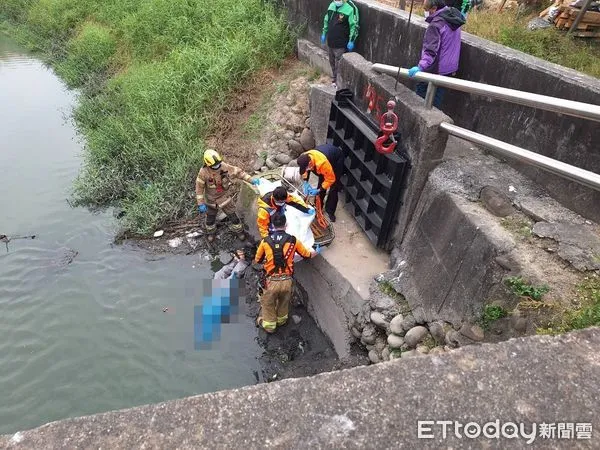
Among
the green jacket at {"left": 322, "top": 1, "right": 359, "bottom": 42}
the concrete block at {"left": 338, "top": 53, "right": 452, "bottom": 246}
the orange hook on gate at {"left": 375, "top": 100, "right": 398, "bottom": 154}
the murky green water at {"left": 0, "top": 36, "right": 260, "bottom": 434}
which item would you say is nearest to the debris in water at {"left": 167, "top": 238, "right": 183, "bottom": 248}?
the murky green water at {"left": 0, "top": 36, "right": 260, "bottom": 434}

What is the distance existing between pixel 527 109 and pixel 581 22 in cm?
382

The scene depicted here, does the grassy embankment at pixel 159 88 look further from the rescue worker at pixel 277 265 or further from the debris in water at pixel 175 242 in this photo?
the rescue worker at pixel 277 265

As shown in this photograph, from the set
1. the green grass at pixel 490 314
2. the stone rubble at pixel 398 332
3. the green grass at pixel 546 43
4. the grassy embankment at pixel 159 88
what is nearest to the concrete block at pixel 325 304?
the stone rubble at pixel 398 332

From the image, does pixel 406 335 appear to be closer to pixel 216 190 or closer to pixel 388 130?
pixel 388 130

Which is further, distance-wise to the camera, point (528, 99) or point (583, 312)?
point (528, 99)

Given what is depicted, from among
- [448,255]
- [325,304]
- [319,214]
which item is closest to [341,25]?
[319,214]

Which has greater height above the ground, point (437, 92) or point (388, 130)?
point (437, 92)

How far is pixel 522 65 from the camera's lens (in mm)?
4438

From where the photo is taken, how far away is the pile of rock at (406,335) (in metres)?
3.66

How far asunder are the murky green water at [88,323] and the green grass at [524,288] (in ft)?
9.93

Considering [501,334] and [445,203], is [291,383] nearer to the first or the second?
[501,334]

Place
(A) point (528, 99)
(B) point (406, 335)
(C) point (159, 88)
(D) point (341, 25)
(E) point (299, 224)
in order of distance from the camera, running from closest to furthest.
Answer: (A) point (528, 99)
(B) point (406, 335)
(E) point (299, 224)
(D) point (341, 25)
(C) point (159, 88)

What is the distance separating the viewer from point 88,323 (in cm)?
564

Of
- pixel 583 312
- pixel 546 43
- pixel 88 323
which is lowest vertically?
pixel 88 323
